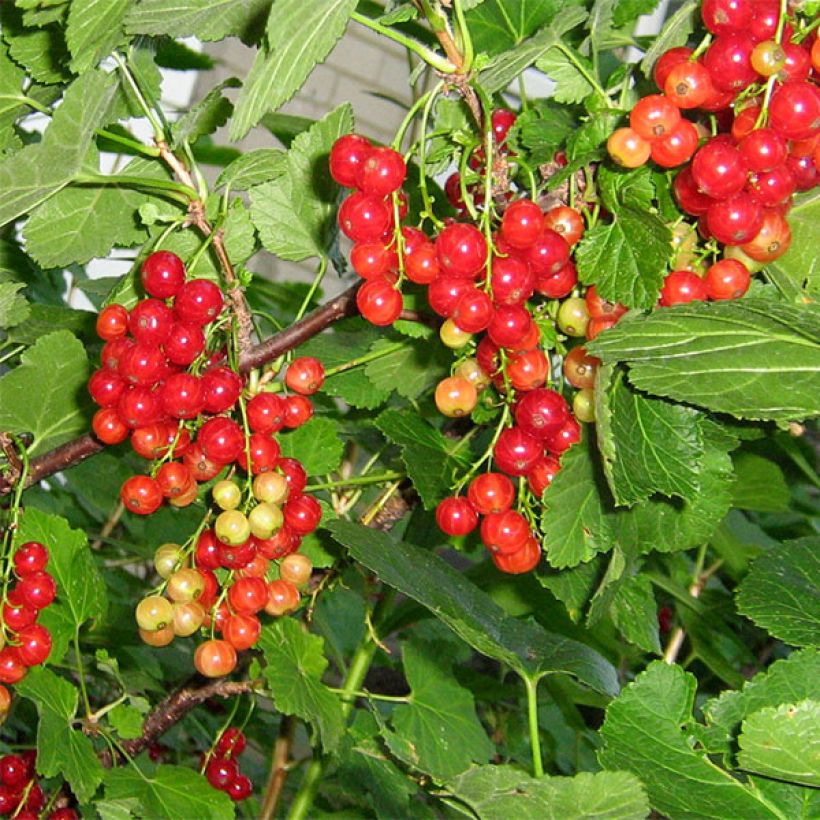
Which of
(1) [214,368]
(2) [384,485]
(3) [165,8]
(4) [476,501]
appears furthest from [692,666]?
(3) [165,8]

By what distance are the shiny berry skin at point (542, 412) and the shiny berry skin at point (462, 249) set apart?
0.09m

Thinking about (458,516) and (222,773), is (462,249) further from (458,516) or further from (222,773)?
(222,773)

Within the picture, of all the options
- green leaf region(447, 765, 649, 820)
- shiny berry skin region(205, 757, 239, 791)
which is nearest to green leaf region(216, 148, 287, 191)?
green leaf region(447, 765, 649, 820)

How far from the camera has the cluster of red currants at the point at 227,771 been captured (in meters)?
0.82

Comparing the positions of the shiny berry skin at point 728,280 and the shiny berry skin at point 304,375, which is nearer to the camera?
the shiny berry skin at point 728,280

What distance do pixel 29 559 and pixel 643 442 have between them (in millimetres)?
364

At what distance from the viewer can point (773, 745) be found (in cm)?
42

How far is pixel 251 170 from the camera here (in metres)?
0.60

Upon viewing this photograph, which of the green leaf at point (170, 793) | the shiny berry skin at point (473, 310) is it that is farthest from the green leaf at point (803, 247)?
the green leaf at point (170, 793)

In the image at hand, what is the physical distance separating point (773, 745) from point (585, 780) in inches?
3.1

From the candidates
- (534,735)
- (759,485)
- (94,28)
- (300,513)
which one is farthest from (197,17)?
(759,485)

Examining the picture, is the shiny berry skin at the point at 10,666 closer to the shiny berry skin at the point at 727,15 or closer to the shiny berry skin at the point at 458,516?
the shiny berry skin at the point at 458,516

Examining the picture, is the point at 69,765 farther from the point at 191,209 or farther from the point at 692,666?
the point at 692,666

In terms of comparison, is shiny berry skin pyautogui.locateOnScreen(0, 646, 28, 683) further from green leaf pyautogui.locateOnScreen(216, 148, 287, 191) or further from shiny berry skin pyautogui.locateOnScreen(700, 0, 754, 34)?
shiny berry skin pyautogui.locateOnScreen(700, 0, 754, 34)
